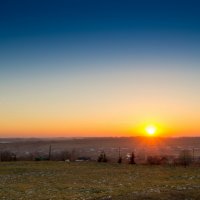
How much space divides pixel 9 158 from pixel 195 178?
29623 millimetres

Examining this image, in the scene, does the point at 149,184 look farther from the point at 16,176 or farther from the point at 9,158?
the point at 9,158

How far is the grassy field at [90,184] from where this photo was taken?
24.2 meters

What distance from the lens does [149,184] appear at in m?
30.2

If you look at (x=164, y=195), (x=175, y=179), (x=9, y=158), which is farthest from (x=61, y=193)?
(x=9, y=158)

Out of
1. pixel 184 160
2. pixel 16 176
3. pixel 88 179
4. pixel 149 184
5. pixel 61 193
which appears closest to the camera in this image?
pixel 61 193

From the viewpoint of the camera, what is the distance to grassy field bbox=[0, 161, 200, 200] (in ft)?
79.5

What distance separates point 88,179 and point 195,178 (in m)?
8.97

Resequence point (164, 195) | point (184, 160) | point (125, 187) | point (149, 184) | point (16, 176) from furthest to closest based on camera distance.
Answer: point (184, 160) < point (16, 176) < point (149, 184) < point (125, 187) < point (164, 195)

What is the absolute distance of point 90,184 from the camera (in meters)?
30.4

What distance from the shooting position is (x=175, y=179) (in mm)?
34062

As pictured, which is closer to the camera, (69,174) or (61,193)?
(61,193)

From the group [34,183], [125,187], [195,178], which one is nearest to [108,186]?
[125,187]

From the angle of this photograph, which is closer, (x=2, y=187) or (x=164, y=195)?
(x=164, y=195)

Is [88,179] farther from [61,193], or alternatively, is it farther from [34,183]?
[61,193]
